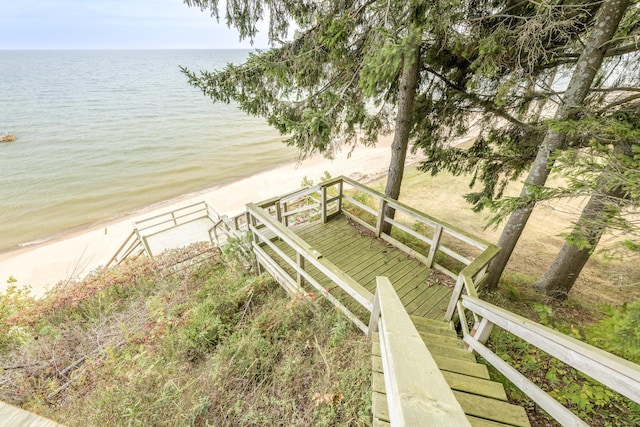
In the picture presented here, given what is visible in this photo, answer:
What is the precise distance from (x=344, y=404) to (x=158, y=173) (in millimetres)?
20321

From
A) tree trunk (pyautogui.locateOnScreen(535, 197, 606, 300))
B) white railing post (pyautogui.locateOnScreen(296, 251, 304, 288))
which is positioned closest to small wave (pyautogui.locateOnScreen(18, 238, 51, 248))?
white railing post (pyautogui.locateOnScreen(296, 251, 304, 288))

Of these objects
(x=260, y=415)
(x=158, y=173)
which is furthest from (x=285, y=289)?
(x=158, y=173)

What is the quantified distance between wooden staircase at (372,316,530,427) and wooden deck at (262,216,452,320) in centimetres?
144

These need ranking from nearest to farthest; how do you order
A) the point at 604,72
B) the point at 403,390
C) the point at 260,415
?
1. the point at 403,390
2. the point at 260,415
3. the point at 604,72

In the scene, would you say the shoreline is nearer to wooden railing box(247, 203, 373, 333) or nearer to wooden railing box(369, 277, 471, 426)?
wooden railing box(247, 203, 373, 333)

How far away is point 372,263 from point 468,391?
301cm

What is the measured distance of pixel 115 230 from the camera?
13.2 meters

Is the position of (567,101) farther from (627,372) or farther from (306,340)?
(306,340)

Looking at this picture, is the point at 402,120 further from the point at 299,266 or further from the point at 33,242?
the point at 33,242

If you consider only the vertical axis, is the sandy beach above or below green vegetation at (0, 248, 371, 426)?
below

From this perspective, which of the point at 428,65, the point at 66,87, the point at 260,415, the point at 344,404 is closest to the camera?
the point at 344,404

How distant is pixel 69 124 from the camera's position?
27.3 m

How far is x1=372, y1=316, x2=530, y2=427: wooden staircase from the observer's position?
72.4 inches

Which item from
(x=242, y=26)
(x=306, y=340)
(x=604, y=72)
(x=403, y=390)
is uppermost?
(x=242, y=26)
